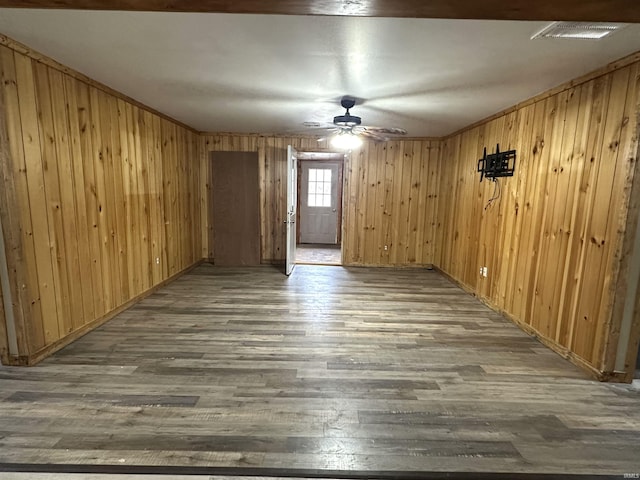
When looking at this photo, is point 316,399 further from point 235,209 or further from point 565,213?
point 235,209

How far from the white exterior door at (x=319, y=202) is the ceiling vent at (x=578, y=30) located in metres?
6.39

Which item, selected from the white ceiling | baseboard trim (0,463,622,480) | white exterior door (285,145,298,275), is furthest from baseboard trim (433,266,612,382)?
white exterior door (285,145,298,275)

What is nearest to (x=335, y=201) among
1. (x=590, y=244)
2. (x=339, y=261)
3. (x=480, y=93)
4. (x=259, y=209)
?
(x=339, y=261)

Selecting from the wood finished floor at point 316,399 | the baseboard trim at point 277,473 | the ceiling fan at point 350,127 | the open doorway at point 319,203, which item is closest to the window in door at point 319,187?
the open doorway at point 319,203

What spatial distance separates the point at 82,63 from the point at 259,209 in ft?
11.7

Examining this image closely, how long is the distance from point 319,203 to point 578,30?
22.3ft

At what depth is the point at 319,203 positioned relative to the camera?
853cm

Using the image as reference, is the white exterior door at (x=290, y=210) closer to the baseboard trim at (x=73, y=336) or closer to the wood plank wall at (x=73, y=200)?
the wood plank wall at (x=73, y=200)

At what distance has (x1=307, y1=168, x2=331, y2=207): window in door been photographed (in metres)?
8.36

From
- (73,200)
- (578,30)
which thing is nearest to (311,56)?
(578,30)

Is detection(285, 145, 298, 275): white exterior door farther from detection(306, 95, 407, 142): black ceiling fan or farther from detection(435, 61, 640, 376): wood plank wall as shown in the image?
detection(435, 61, 640, 376): wood plank wall

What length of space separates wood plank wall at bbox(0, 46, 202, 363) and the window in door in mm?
4277

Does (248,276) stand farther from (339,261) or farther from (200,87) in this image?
(200,87)

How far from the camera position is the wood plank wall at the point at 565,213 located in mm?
2430
